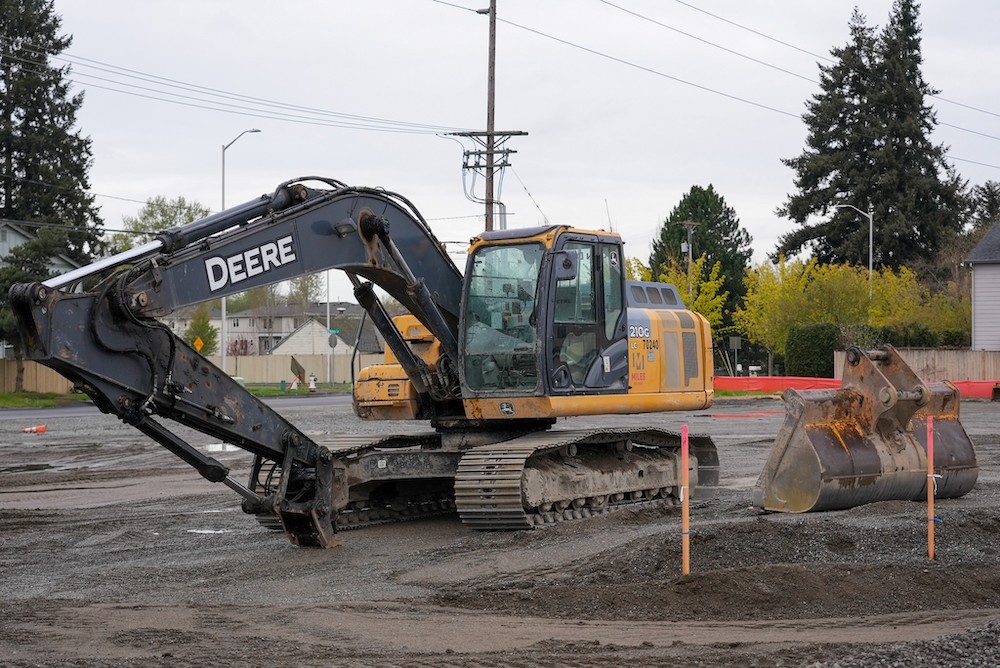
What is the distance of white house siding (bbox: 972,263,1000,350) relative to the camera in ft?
174

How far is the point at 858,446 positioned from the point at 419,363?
15.6 feet

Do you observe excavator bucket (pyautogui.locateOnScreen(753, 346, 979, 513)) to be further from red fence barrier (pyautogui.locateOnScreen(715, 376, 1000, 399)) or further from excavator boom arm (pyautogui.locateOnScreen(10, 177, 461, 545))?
red fence barrier (pyautogui.locateOnScreen(715, 376, 1000, 399))

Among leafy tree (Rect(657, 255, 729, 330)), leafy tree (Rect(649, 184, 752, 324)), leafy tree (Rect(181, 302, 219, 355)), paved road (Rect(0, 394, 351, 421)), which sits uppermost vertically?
leafy tree (Rect(649, 184, 752, 324))

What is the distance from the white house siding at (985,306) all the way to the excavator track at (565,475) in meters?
41.1

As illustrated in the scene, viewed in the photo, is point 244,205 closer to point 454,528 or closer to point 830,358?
point 454,528

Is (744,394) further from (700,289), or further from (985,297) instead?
(700,289)

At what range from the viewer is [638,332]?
14.0m

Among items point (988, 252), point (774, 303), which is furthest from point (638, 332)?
point (774, 303)

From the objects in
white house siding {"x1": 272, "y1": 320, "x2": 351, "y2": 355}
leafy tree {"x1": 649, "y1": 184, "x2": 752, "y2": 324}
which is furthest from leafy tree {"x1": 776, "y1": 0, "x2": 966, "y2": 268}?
white house siding {"x1": 272, "y1": 320, "x2": 351, "y2": 355}

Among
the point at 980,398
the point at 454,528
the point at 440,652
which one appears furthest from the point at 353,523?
the point at 980,398

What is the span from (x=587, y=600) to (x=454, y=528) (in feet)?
15.2

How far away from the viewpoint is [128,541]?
44.5 ft

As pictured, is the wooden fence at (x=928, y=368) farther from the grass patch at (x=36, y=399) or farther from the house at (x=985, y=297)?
the house at (x=985, y=297)

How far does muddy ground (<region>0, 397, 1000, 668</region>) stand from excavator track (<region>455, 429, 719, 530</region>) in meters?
0.34
